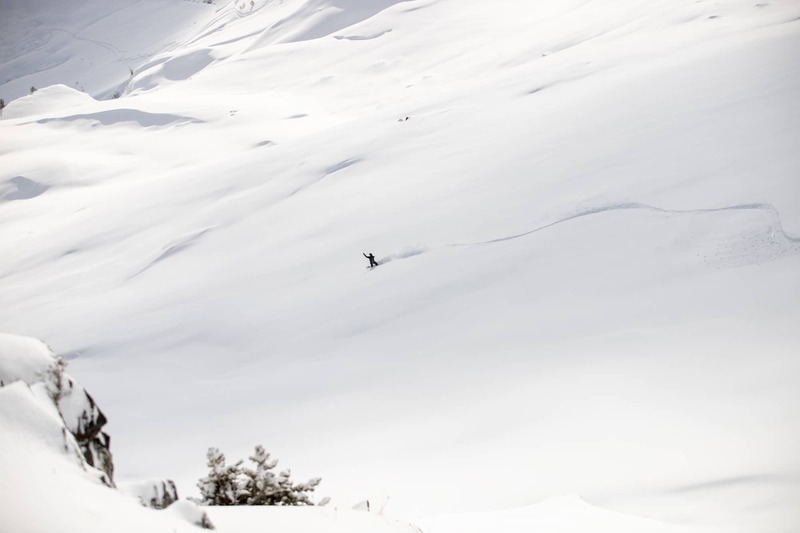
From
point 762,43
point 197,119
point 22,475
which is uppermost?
point 22,475

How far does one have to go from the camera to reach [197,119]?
27359mm

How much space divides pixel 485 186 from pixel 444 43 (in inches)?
741

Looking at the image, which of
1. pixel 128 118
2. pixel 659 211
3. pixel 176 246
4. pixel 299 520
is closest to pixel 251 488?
pixel 299 520

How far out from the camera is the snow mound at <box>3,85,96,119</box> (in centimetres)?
3225

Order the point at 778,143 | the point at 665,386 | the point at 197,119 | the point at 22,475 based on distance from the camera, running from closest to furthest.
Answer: the point at 22,475 → the point at 665,386 → the point at 778,143 → the point at 197,119

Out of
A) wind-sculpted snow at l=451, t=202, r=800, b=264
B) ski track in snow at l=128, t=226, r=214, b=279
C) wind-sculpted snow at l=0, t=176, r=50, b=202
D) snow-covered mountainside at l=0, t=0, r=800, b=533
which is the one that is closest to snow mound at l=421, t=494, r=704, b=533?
snow-covered mountainside at l=0, t=0, r=800, b=533

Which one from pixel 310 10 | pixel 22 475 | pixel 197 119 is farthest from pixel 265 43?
pixel 22 475

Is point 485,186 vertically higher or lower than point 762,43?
lower

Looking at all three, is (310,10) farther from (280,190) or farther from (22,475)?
(22,475)

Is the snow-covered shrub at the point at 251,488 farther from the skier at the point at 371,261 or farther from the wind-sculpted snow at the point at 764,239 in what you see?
the skier at the point at 371,261

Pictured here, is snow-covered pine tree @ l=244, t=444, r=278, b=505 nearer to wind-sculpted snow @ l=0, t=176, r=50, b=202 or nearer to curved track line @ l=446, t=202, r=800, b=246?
curved track line @ l=446, t=202, r=800, b=246

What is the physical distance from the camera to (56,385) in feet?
11.4

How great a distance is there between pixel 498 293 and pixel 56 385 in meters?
6.16

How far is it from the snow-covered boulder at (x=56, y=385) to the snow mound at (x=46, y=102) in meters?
32.7
